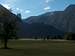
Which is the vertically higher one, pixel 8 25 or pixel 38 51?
pixel 8 25

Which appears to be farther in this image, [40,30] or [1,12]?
[40,30]

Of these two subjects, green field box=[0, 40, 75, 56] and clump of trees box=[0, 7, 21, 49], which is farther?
clump of trees box=[0, 7, 21, 49]

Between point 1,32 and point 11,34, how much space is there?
152cm

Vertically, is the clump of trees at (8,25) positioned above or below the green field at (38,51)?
above

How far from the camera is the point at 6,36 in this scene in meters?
38.6

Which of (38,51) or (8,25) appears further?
Answer: (8,25)

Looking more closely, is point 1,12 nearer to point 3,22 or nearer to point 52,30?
point 3,22

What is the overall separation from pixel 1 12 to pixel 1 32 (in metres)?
3.03

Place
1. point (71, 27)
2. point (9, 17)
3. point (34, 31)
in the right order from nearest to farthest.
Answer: point (9, 17) < point (34, 31) < point (71, 27)

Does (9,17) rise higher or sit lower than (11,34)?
higher

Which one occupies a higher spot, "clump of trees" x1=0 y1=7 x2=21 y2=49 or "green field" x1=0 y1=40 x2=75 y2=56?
"clump of trees" x1=0 y1=7 x2=21 y2=49

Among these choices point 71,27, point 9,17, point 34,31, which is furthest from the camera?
point 71,27

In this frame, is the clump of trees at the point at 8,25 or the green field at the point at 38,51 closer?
the green field at the point at 38,51


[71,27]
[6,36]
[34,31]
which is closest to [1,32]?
[6,36]
